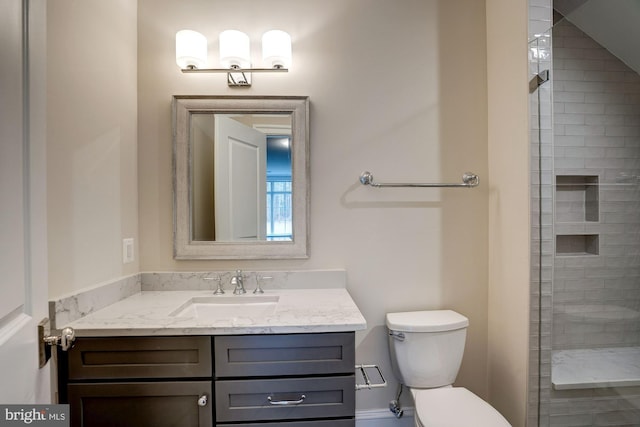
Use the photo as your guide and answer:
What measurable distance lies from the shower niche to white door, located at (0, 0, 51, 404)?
5.94ft

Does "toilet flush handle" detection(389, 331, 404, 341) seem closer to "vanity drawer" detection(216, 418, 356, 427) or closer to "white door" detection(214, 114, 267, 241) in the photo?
"vanity drawer" detection(216, 418, 356, 427)

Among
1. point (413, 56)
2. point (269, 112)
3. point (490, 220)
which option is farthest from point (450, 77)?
point (269, 112)

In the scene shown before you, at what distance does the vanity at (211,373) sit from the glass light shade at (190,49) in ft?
3.95

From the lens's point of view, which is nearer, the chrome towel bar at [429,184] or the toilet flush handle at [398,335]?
the toilet flush handle at [398,335]

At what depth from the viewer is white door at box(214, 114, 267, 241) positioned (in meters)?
1.65

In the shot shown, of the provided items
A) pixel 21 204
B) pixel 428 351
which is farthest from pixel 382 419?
pixel 21 204

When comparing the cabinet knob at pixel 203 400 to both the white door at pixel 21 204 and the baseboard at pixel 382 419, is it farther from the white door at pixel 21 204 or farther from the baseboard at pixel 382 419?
the baseboard at pixel 382 419

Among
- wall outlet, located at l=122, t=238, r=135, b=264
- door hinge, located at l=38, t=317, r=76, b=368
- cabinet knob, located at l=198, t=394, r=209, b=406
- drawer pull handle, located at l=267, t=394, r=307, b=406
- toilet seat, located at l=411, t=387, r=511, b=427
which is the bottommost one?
toilet seat, located at l=411, t=387, r=511, b=427

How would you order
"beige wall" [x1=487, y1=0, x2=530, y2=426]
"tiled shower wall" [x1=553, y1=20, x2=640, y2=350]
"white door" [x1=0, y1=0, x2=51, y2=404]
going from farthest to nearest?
"beige wall" [x1=487, y1=0, x2=530, y2=426] → "tiled shower wall" [x1=553, y1=20, x2=640, y2=350] → "white door" [x1=0, y1=0, x2=51, y2=404]


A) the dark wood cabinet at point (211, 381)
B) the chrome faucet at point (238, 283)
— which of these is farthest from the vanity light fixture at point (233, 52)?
the dark wood cabinet at point (211, 381)

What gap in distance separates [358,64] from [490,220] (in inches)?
43.3

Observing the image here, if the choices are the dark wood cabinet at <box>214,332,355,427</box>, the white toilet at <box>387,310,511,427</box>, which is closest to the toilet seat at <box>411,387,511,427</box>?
the white toilet at <box>387,310,511,427</box>

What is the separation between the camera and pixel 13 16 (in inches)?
22.6

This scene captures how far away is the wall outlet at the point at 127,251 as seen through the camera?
1.51 metres
